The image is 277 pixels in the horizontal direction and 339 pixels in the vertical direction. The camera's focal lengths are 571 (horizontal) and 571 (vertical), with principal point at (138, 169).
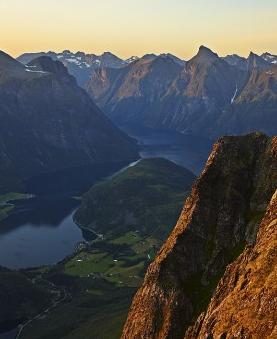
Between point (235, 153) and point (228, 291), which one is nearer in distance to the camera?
point (228, 291)

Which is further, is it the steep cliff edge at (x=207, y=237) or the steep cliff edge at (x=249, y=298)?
the steep cliff edge at (x=207, y=237)

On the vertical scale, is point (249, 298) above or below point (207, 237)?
above

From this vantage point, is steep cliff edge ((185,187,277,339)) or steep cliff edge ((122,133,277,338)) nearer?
steep cliff edge ((185,187,277,339))

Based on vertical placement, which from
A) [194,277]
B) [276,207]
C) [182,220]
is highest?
[276,207]

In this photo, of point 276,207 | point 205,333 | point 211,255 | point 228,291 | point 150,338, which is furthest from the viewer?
point 211,255

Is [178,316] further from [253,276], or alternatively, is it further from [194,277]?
[253,276]

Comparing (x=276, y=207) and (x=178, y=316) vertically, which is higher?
(x=276, y=207)

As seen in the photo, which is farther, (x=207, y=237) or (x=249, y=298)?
(x=207, y=237)

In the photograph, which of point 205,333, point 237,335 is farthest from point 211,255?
point 237,335
